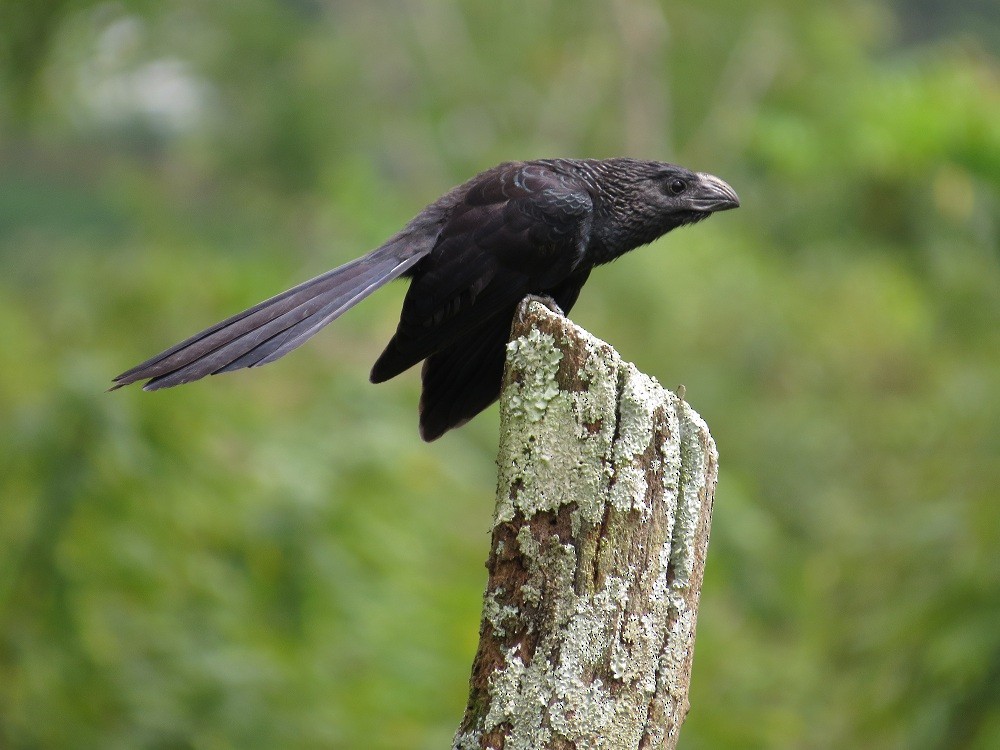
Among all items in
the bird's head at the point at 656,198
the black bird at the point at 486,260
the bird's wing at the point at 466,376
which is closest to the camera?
the black bird at the point at 486,260

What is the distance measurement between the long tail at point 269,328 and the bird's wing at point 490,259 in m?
0.14

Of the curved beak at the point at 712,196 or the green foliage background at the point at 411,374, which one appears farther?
the green foliage background at the point at 411,374

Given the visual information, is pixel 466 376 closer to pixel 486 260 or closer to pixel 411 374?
pixel 486 260

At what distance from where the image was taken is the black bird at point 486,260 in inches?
134

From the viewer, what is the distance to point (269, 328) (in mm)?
3021

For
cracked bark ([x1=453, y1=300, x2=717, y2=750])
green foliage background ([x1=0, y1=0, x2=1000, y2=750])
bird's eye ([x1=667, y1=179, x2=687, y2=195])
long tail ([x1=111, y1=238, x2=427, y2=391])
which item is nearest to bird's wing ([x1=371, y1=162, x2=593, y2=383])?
long tail ([x1=111, y1=238, x2=427, y2=391])

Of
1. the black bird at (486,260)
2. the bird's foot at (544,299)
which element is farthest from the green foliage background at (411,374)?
the bird's foot at (544,299)

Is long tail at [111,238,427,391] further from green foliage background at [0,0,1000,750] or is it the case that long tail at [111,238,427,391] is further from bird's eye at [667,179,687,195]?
green foliage background at [0,0,1000,750]

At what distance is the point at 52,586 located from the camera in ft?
13.8

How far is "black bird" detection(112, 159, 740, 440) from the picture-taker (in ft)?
11.2

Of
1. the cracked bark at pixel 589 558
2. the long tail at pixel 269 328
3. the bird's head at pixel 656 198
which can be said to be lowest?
the cracked bark at pixel 589 558

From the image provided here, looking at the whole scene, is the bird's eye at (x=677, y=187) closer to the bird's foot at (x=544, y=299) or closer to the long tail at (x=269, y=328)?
the bird's foot at (x=544, y=299)

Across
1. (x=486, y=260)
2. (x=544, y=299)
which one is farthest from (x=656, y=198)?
(x=486, y=260)

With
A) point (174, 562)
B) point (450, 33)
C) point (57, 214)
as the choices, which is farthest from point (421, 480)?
point (450, 33)
